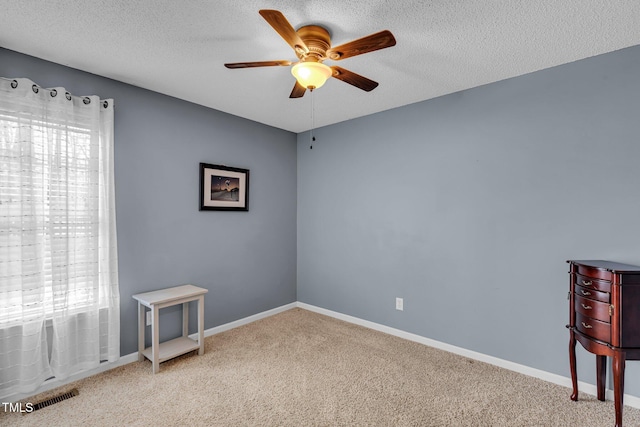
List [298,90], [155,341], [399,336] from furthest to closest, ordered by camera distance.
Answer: [399,336]
[155,341]
[298,90]

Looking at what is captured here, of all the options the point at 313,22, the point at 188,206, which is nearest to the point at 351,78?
the point at 313,22

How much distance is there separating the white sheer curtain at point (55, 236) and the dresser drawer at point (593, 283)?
11.4ft

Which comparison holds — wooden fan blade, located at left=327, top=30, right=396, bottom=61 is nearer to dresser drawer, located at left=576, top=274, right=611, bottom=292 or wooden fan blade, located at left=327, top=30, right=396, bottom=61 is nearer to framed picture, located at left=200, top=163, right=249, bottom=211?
dresser drawer, located at left=576, top=274, right=611, bottom=292

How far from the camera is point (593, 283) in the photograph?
198cm

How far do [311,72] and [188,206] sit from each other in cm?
203

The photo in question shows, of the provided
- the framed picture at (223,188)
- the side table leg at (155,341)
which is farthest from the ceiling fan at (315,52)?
the side table leg at (155,341)

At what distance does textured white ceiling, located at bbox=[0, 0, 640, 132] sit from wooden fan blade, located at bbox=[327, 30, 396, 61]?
0.68 feet

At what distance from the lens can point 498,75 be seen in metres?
2.59

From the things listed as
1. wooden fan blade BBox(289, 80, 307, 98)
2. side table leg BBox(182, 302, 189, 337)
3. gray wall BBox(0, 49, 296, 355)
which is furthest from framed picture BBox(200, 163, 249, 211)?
wooden fan blade BBox(289, 80, 307, 98)

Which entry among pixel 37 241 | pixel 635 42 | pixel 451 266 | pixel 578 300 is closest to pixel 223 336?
pixel 37 241

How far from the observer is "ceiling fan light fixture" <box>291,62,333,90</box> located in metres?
1.83

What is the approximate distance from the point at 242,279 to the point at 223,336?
2.17ft

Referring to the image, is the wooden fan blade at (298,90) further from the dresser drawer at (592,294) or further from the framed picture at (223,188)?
the dresser drawer at (592,294)

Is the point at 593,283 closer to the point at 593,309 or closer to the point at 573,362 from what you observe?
the point at 593,309
